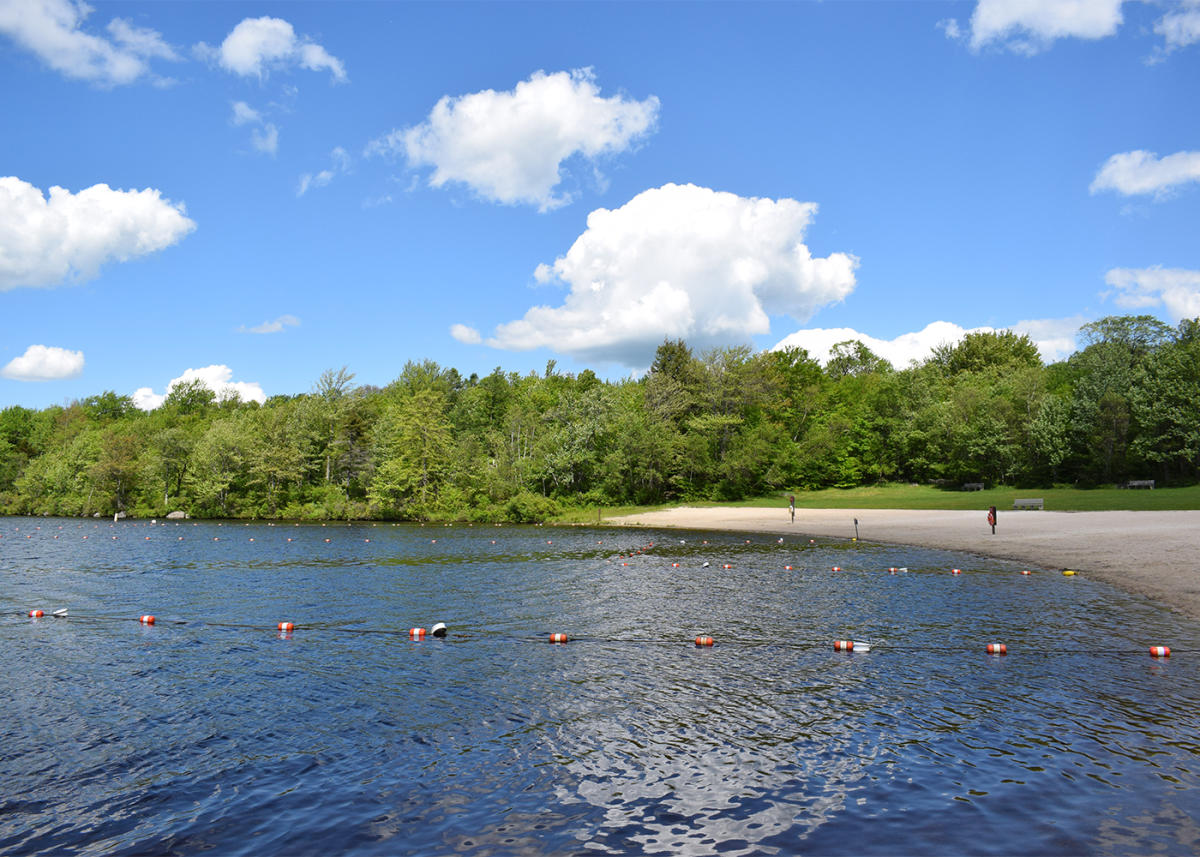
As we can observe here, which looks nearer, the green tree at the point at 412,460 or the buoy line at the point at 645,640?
the buoy line at the point at 645,640

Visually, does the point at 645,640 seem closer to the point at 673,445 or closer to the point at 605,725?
the point at 605,725

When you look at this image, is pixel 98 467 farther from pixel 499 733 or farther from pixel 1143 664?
pixel 1143 664

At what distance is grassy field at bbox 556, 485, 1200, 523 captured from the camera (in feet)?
195

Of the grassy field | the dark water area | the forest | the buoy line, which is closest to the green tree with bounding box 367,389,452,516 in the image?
the forest

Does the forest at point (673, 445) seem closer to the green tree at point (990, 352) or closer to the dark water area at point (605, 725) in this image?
the green tree at point (990, 352)

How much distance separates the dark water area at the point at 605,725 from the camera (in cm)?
932

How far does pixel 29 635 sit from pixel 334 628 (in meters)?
8.75

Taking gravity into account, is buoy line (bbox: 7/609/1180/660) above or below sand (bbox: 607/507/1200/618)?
below

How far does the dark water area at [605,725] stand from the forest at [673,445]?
5693 cm

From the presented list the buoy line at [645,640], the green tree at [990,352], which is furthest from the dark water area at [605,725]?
the green tree at [990,352]

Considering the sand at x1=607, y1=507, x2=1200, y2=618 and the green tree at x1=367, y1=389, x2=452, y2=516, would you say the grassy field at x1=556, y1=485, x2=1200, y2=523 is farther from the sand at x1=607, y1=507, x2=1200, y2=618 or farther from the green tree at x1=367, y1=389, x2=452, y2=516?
the green tree at x1=367, y1=389, x2=452, y2=516

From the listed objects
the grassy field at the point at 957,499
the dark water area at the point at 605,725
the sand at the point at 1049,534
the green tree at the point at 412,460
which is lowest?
the dark water area at the point at 605,725

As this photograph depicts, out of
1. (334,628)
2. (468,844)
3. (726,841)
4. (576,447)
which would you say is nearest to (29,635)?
(334,628)

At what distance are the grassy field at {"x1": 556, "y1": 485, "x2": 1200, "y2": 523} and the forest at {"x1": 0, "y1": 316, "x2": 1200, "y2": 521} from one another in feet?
11.9
